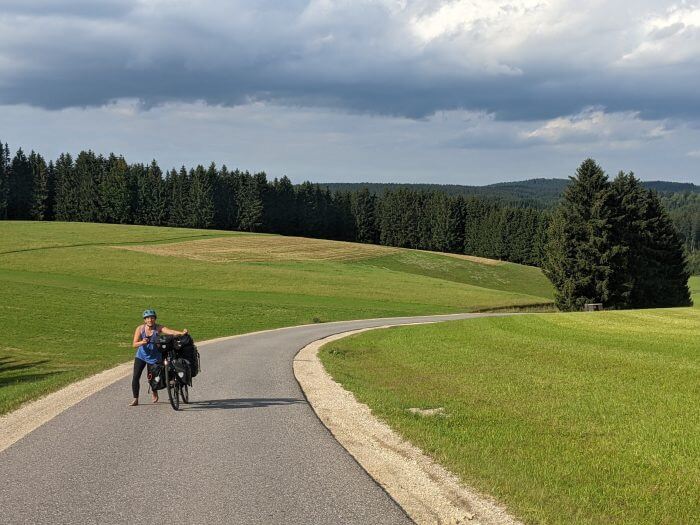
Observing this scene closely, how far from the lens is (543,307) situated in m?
66.2

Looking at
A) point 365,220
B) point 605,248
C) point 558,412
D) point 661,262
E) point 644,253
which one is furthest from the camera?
point 365,220

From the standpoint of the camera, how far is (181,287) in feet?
209

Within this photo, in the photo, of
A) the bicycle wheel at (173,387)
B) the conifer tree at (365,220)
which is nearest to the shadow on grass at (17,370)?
the bicycle wheel at (173,387)

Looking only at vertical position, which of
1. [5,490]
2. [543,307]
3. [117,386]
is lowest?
[543,307]

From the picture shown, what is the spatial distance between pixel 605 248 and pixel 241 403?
46315 mm

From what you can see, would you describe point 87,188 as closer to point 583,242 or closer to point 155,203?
point 155,203

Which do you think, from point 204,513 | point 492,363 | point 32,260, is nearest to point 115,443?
point 204,513

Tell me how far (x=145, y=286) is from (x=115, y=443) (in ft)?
178

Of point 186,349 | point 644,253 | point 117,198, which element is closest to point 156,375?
point 186,349

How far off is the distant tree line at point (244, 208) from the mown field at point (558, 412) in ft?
386

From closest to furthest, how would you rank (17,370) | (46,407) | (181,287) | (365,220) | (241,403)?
(46,407)
(241,403)
(17,370)
(181,287)
(365,220)

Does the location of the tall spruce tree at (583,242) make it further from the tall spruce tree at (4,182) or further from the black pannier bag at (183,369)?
the tall spruce tree at (4,182)

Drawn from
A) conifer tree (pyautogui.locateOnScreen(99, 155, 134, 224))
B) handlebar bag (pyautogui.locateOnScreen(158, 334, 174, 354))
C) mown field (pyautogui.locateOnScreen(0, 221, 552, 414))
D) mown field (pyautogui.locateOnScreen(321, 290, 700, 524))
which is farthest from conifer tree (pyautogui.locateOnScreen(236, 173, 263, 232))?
handlebar bag (pyautogui.locateOnScreen(158, 334, 174, 354))

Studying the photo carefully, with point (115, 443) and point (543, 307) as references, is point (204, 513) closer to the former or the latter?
point (115, 443)
